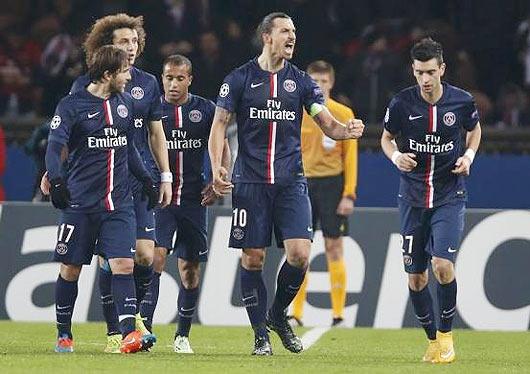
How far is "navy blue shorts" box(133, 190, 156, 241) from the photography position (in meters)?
12.0

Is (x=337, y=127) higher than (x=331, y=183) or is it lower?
higher

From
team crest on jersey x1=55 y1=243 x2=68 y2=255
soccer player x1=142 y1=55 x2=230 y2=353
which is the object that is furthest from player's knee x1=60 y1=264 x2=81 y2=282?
soccer player x1=142 y1=55 x2=230 y2=353

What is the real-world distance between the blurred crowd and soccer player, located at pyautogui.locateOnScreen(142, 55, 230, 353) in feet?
20.6

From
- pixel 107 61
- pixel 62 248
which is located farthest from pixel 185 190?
pixel 107 61

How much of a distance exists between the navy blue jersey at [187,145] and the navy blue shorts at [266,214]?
2.46ft

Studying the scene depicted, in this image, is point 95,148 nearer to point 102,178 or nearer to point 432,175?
point 102,178

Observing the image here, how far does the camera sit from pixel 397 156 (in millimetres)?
11664

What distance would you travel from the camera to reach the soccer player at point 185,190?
492 inches

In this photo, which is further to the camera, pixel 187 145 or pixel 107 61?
pixel 187 145

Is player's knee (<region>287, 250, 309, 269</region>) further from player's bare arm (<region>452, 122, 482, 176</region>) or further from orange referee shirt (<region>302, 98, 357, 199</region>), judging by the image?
orange referee shirt (<region>302, 98, 357, 199</region>)

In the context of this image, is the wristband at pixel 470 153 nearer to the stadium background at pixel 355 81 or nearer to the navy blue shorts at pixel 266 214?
the navy blue shorts at pixel 266 214

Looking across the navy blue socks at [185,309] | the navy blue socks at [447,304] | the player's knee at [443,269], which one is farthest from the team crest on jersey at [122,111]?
the navy blue socks at [447,304]

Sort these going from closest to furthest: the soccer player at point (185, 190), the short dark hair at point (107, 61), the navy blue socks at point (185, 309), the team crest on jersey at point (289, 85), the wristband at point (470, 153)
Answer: the short dark hair at point (107, 61), the wristband at point (470, 153), the team crest on jersey at point (289, 85), the navy blue socks at point (185, 309), the soccer player at point (185, 190)

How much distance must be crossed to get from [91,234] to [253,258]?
45.7 inches
